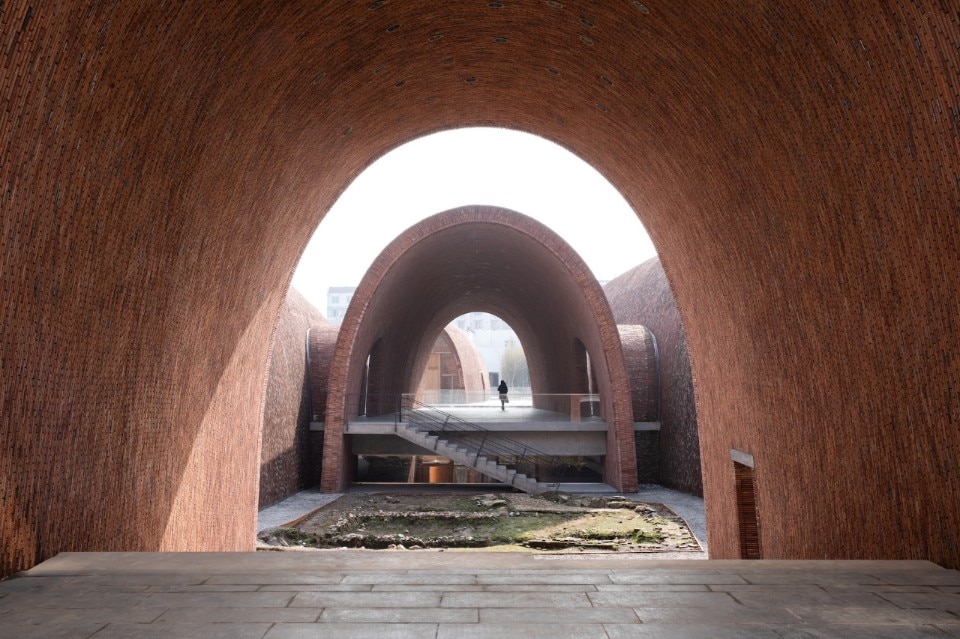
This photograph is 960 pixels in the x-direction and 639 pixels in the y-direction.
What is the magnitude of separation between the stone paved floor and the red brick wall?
11.7m

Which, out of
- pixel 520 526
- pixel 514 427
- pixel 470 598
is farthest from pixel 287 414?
pixel 470 598

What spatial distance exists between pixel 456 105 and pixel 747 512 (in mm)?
6596

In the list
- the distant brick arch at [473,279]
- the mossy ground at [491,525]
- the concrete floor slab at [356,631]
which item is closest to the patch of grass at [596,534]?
the mossy ground at [491,525]

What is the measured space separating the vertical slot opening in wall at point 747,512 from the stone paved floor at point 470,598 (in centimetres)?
376

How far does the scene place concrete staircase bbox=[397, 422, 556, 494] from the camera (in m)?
17.1

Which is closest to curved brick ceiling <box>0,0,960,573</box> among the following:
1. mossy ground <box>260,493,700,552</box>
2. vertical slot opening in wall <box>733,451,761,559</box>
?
vertical slot opening in wall <box>733,451,761,559</box>

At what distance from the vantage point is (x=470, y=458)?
17453 millimetres

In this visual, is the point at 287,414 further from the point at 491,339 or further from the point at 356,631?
the point at 491,339

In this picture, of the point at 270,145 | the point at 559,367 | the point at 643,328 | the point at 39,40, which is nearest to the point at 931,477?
the point at 39,40

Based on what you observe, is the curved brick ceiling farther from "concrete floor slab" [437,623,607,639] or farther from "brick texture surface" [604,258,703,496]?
"brick texture surface" [604,258,703,496]

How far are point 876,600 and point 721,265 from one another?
463 centimetres

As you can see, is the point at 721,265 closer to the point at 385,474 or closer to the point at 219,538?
the point at 219,538

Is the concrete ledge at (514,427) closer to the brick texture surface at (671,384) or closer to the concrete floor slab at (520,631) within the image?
the brick texture surface at (671,384)

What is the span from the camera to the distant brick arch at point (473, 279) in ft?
56.0
